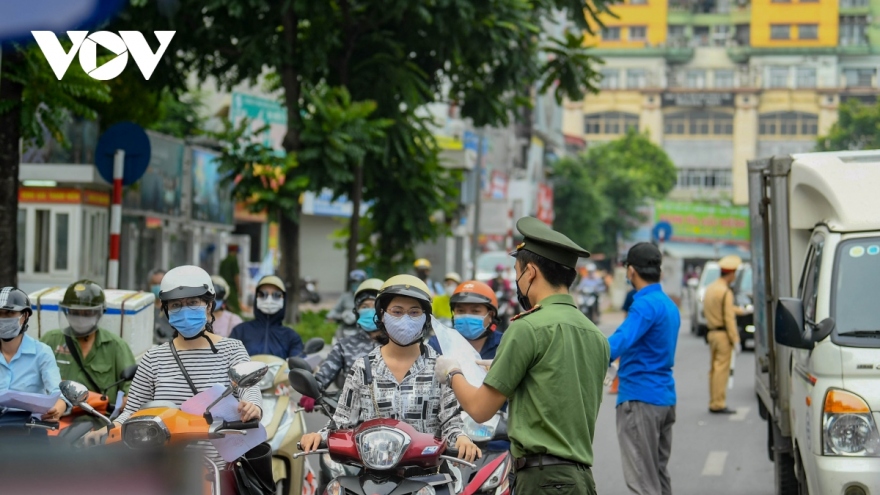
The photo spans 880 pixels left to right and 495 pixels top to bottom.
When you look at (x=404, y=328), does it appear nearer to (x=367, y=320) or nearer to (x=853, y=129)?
(x=367, y=320)

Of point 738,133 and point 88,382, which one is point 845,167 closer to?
point 88,382

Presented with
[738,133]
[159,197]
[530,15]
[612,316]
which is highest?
[738,133]

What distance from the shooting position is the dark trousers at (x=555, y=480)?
466cm

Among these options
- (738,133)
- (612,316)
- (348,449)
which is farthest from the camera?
(738,133)

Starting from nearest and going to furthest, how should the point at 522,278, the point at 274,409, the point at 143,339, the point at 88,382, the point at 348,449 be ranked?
the point at 522,278, the point at 348,449, the point at 88,382, the point at 274,409, the point at 143,339

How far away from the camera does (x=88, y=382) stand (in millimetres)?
7359

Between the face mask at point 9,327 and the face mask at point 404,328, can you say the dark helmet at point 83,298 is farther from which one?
the face mask at point 404,328

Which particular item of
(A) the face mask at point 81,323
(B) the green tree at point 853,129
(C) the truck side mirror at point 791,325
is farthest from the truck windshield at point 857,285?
(B) the green tree at point 853,129

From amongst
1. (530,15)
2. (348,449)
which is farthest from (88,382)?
(530,15)

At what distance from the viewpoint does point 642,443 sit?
7586mm

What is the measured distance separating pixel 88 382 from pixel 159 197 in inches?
752

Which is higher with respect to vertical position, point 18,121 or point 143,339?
point 18,121

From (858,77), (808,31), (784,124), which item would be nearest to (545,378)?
(784,124)

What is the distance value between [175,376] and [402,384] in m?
0.98
